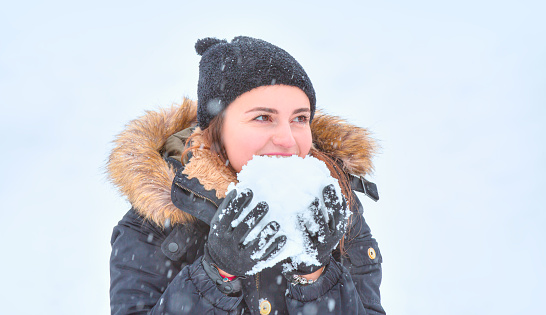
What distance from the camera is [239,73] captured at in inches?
66.7

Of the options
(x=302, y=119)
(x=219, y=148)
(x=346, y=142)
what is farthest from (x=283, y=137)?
(x=346, y=142)

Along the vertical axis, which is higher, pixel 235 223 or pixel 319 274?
pixel 235 223

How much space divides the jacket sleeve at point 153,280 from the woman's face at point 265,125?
48 cm

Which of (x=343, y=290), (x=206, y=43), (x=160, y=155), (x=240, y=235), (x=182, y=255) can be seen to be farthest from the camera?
(x=206, y=43)

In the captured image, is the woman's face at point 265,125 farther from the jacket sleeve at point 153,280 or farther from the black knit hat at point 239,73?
the jacket sleeve at point 153,280

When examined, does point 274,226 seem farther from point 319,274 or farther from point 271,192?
point 319,274

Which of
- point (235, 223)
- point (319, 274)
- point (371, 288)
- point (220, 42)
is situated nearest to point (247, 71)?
point (220, 42)

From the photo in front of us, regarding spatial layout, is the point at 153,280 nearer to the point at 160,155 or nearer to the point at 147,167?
the point at 147,167

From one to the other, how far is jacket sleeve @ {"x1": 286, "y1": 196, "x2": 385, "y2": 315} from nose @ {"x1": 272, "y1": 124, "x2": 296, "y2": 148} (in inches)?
20.7

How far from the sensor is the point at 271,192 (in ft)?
4.48

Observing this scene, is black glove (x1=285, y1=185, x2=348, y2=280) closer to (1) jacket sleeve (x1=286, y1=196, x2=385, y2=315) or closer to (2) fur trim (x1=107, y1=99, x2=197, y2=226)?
(1) jacket sleeve (x1=286, y1=196, x2=385, y2=315)

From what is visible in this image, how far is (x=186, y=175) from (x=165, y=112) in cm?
69

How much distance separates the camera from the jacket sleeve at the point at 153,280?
4.70 feet

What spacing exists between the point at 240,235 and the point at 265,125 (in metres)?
0.51
